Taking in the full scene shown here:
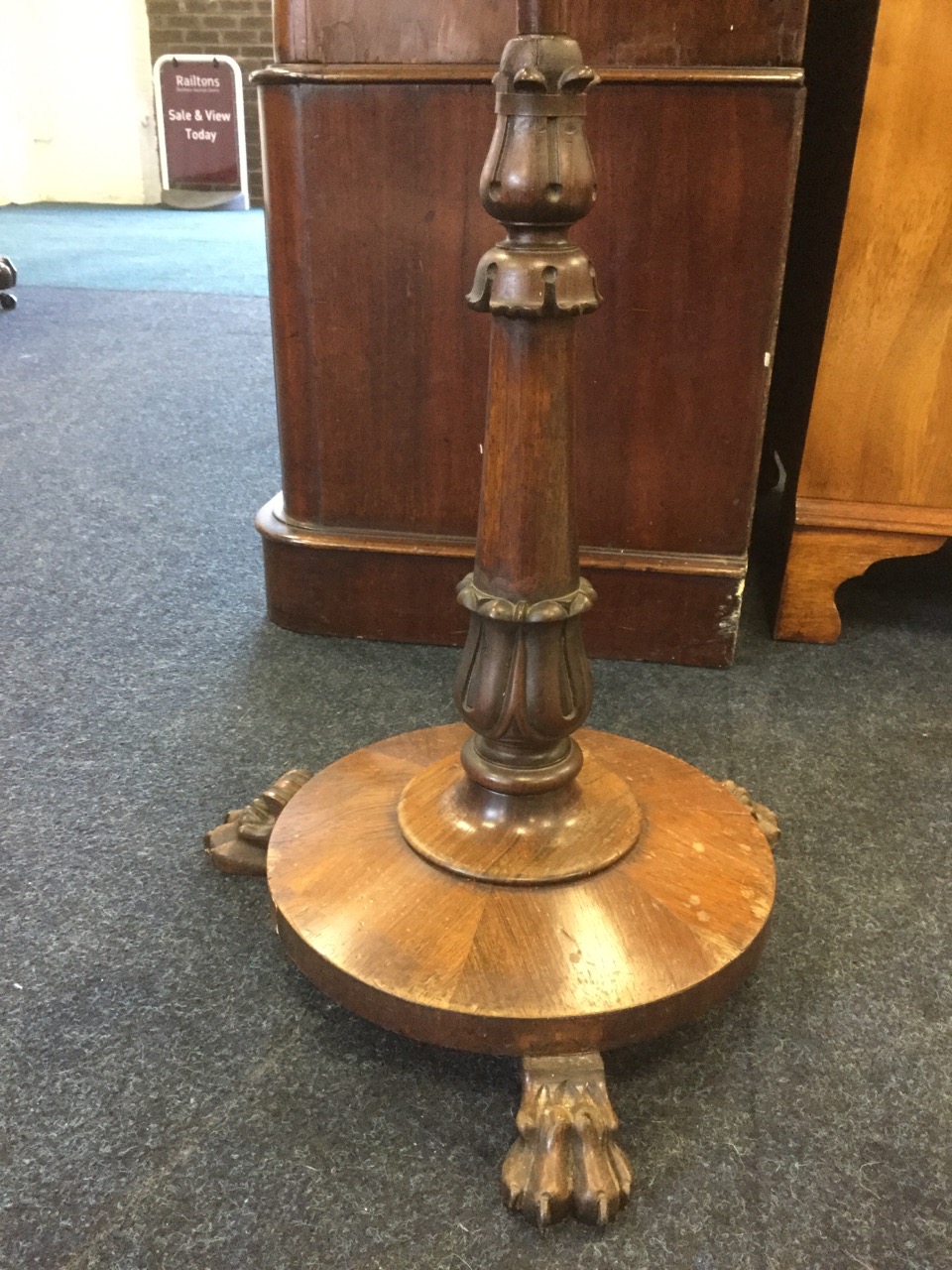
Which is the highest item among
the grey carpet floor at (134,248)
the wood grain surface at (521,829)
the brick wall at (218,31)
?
the brick wall at (218,31)

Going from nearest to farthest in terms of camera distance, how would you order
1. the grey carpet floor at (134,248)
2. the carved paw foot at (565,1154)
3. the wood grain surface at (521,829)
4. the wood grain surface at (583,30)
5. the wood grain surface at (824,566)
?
the carved paw foot at (565,1154) < the wood grain surface at (521,829) < the wood grain surface at (583,30) < the wood grain surface at (824,566) < the grey carpet floor at (134,248)

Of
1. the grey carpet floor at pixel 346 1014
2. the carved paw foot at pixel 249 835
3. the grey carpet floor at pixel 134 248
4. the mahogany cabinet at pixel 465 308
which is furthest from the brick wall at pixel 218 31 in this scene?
the carved paw foot at pixel 249 835

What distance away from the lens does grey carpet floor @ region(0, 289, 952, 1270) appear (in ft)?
1.98

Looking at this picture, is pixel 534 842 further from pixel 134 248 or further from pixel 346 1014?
pixel 134 248

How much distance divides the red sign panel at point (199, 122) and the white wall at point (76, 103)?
142 mm

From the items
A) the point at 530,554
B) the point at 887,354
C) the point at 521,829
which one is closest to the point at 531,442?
the point at 530,554

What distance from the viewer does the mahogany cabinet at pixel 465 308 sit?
997 millimetres

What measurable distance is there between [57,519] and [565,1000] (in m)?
1.22

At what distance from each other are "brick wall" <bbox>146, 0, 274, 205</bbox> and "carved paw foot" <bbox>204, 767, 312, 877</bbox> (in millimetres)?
4781

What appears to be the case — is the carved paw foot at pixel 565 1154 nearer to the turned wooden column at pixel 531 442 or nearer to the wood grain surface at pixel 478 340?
the turned wooden column at pixel 531 442

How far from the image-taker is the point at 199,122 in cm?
518

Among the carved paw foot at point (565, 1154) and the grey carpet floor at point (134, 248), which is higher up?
the carved paw foot at point (565, 1154)

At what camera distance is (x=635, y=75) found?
985 mm

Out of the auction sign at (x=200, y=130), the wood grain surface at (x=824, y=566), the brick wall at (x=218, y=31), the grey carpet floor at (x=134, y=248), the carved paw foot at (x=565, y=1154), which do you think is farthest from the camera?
the auction sign at (x=200, y=130)
